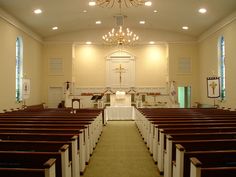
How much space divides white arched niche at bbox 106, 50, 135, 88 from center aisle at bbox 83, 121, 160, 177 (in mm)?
10042

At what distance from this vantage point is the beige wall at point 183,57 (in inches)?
706

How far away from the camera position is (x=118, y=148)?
7246mm

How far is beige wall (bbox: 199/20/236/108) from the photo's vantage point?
12.4 metres

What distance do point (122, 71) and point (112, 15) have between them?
4.56 meters

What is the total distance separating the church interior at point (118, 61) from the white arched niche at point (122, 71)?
0.21 ft

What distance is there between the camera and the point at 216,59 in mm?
14562

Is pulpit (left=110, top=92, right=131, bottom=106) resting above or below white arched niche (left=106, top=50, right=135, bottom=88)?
below

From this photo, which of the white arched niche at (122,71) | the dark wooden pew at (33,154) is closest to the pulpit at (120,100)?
the white arched niche at (122,71)

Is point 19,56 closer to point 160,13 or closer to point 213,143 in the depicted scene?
point 160,13

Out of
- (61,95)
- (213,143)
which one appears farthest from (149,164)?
(61,95)

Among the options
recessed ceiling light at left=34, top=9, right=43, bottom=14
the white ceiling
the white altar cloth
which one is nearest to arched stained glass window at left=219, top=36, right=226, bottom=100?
the white ceiling

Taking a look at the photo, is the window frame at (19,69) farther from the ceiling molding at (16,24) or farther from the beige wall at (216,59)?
the beige wall at (216,59)

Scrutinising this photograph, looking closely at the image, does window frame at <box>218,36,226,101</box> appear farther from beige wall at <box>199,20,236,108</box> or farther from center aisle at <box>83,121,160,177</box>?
center aisle at <box>83,121,160,177</box>

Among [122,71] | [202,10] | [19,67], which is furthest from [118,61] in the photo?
[202,10]
